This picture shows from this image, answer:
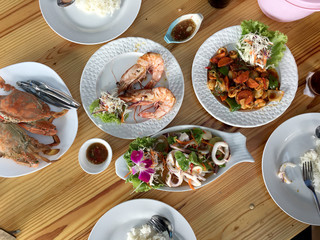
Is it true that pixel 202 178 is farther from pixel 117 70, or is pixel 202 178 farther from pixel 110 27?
pixel 110 27

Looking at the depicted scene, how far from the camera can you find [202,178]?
2.02 metres

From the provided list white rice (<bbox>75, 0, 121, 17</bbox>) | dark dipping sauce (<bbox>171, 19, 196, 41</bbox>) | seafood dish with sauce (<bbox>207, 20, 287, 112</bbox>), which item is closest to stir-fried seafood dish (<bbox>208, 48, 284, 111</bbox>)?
seafood dish with sauce (<bbox>207, 20, 287, 112</bbox>)

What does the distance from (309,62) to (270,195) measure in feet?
4.29

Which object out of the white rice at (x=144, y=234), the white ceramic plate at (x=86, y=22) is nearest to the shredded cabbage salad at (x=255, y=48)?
the white ceramic plate at (x=86, y=22)

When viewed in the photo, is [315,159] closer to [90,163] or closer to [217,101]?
[217,101]

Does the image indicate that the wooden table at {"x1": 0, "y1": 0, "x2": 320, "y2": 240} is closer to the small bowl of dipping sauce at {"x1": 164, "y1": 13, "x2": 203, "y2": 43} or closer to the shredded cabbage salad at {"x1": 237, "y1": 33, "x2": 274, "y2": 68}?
the small bowl of dipping sauce at {"x1": 164, "y1": 13, "x2": 203, "y2": 43}

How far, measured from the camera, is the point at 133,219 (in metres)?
2.06

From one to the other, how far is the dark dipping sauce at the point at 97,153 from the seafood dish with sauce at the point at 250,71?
1.09 meters

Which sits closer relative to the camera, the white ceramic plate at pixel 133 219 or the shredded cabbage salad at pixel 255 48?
the white ceramic plate at pixel 133 219

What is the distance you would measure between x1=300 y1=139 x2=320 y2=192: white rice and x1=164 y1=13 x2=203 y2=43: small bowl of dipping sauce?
Answer: 1464 millimetres

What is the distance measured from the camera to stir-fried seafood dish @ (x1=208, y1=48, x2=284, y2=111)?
6.97 feet

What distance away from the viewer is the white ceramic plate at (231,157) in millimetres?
2023

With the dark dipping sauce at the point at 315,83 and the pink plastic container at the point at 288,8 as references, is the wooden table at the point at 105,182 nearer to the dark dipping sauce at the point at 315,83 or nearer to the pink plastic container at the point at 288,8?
the dark dipping sauce at the point at 315,83

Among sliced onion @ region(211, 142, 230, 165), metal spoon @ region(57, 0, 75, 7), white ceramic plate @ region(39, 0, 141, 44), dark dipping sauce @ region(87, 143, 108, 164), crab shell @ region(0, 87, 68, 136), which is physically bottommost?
sliced onion @ region(211, 142, 230, 165)
